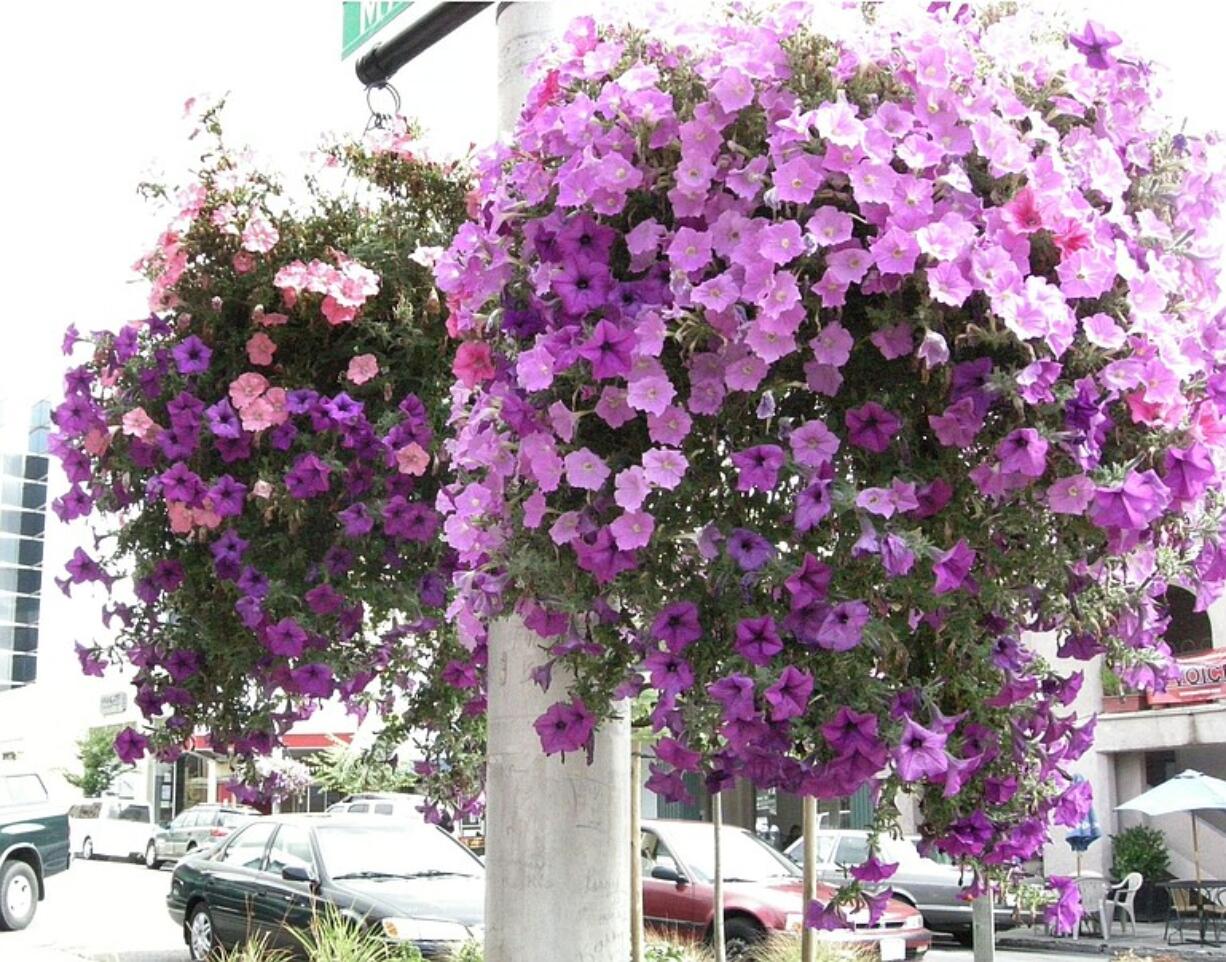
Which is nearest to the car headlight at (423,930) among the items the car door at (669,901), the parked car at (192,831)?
the car door at (669,901)

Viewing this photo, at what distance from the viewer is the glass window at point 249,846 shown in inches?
478

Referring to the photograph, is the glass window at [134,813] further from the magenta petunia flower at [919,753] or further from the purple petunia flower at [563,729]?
the magenta petunia flower at [919,753]

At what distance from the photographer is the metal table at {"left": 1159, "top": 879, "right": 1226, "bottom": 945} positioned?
1945 cm

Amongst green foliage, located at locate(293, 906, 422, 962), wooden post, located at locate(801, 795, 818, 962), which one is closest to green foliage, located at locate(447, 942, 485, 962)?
green foliage, located at locate(293, 906, 422, 962)

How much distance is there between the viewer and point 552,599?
2.39 meters

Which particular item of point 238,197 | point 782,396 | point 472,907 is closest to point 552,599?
point 782,396

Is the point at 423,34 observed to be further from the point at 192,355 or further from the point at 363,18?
the point at 192,355

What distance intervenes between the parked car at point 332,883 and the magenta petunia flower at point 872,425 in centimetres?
754

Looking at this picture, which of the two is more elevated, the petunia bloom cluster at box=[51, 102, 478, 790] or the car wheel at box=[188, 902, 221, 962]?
the petunia bloom cluster at box=[51, 102, 478, 790]

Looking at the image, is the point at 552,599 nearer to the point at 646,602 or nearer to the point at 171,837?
the point at 646,602

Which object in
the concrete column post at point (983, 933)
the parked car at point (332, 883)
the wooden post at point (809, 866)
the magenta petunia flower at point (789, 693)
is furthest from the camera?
the parked car at point (332, 883)

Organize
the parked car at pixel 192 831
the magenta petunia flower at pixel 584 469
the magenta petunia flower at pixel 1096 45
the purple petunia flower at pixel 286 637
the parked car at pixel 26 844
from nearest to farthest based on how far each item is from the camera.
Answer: the magenta petunia flower at pixel 584 469, the magenta petunia flower at pixel 1096 45, the purple petunia flower at pixel 286 637, the parked car at pixel 26 844, the parked car at pixel 192 831

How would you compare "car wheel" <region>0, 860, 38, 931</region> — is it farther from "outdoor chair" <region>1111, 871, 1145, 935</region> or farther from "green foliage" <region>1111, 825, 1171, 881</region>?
"green foliage" <region>1111, 825, 1171, 881</region>

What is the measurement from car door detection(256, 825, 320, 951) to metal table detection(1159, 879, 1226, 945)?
501 inches
